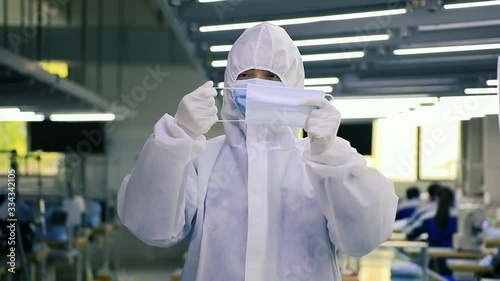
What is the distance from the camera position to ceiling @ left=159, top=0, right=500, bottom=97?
260 centimetres

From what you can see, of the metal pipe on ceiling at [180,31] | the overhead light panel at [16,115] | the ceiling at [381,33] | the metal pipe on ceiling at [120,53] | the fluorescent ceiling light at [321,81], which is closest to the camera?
the ceiling at [381,33]

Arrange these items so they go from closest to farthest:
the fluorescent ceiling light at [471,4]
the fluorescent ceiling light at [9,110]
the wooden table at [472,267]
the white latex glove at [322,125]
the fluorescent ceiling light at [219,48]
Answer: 1. the white latex glove at [322,125]
2. the fluorescent ceiling light at [471,4]
3. the fluorescent ceiling light at [219,48]
4. the wooden table at [472,267]
5. the fluorescent ceiling light at [9,110]

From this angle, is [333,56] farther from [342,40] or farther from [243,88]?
[243,88]

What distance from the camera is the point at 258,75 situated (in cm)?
187

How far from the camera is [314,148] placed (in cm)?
163

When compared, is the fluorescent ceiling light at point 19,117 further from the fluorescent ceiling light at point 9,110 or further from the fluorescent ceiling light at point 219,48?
the fluorescent ceiling light at point 219,48

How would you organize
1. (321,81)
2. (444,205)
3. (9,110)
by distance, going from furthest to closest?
(444,205) → (9,110) → (321,81)

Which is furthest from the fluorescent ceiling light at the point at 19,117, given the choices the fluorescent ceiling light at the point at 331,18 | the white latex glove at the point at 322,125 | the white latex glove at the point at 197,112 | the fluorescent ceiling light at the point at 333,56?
the white latex glove at the point at 322,125

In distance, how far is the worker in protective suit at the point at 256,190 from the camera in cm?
163

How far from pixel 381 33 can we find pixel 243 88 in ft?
4.54

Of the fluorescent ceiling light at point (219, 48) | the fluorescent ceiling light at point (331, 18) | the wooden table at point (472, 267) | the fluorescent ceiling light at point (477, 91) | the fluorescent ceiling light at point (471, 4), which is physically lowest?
the wooden table at point (472, 267)

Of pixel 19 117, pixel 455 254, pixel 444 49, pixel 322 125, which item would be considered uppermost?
pixel 444 49

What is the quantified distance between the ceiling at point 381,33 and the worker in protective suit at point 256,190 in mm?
810

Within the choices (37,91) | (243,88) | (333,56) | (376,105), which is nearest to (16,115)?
(37,91)
